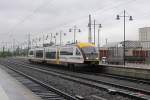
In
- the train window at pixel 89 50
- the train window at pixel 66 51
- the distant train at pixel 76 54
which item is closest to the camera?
the distant train at pixel 76 54

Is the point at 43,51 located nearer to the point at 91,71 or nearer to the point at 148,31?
the point at 91,71

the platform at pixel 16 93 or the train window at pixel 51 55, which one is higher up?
the train window at pixel 51 55

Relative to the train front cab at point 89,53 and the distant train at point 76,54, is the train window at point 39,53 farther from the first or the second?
the train front cab at point 89,53

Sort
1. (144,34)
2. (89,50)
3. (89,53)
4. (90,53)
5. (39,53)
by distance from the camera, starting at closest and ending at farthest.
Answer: (89,53) < (90,53) < (89,50) < (39,53) < (144,34)

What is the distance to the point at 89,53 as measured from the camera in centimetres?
3797

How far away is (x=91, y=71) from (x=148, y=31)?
6882cm

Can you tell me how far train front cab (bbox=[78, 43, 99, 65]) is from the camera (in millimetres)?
37156

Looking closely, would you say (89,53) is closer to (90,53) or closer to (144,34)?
(90,53)

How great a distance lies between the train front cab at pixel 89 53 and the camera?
1463 inches

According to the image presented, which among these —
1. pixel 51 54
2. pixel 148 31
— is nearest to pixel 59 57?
pixel 51 54

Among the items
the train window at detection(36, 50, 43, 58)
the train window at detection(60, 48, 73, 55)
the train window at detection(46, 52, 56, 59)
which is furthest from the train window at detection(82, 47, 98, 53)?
the train window at detection(36, 50, 43, 58)

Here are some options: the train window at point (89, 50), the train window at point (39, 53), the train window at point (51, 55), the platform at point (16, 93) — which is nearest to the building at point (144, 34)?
the train window at point (39, 53)

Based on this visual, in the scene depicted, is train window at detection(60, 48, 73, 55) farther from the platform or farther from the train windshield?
the platform

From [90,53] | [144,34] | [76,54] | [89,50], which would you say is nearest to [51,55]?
[76,54]
